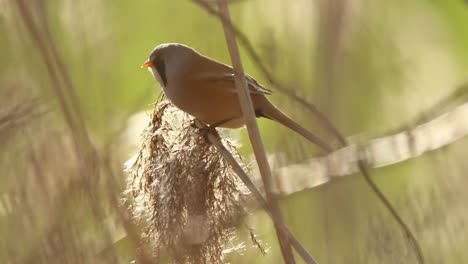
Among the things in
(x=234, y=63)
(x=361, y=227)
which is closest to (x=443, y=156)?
(x=361, y=227)

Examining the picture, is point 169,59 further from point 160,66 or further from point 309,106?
point 309,106

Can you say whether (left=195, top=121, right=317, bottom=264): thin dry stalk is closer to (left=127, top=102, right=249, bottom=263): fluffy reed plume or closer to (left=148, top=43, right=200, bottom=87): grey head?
(left=127, top=102, right=249, bottom=263): fluffy reed plume

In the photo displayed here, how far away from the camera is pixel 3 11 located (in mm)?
1377

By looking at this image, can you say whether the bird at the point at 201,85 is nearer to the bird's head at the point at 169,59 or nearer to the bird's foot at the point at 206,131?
the bird's head at the point at 169,59

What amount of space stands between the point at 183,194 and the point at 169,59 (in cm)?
98

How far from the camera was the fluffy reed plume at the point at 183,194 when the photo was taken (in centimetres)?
149

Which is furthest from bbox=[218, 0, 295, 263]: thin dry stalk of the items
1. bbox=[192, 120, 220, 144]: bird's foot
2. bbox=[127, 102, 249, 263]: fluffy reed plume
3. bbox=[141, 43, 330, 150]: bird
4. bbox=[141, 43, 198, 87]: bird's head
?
bbox=[141, 43, 198, 87]: bird's head

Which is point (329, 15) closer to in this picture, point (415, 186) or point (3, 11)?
point (415, 186)

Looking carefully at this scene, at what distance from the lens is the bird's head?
98.8 inches

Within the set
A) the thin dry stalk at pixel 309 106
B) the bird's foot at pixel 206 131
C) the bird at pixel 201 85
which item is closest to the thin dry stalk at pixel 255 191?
the bird's foot at pixel 206 131

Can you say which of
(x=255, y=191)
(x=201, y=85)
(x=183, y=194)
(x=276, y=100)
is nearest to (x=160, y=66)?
(x=201, y=85)

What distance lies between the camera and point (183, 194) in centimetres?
167

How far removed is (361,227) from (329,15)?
1.45 feet

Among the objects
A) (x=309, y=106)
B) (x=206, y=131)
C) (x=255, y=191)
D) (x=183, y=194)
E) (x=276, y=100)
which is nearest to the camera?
(x=309, y=106)
